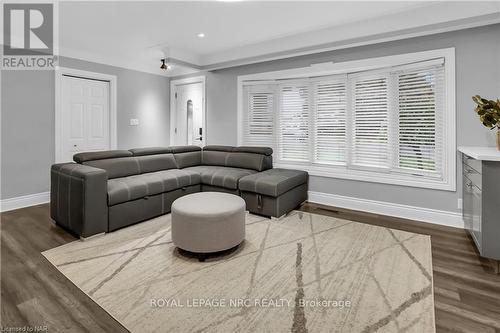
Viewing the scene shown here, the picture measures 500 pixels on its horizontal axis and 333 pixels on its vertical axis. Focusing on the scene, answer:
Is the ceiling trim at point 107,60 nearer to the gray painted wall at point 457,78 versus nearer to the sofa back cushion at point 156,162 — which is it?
the sofa back cushion at point 156,162

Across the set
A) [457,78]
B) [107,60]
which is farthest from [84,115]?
[457,78]

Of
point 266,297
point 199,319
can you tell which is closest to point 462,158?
point 266,297

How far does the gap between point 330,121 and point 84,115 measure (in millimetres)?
4292

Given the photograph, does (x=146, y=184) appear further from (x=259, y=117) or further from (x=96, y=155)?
(x=259, y=117)

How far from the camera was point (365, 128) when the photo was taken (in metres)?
4.05

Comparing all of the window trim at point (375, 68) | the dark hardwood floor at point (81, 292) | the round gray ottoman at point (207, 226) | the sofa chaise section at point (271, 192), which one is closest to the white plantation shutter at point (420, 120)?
the window trim at point (375, 68)

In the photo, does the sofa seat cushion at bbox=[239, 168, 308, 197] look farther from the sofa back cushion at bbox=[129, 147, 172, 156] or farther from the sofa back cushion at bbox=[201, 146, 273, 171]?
the sofa back cushion at bbox=[129, 147, 172, 156]

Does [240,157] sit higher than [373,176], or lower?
higher

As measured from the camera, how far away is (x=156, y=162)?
4.39 metres

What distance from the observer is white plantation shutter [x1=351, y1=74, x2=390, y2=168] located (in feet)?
12.7

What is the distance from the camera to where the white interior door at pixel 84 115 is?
15.2 feet

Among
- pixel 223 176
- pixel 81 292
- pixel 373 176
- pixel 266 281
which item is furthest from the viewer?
pixel 223 176

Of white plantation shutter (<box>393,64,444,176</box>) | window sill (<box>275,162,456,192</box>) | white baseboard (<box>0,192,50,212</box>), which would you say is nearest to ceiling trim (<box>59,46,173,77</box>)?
white baseboard (<box>0,192,50,212</box>)

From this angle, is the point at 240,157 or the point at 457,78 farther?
the point at 240,157
